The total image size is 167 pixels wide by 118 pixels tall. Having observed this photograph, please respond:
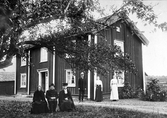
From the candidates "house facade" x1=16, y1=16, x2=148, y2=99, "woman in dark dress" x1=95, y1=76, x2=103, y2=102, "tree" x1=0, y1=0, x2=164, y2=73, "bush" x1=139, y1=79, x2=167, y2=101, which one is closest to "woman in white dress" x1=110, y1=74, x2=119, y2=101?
"house facade" x1=16, y1=16, x2=148, y2=99

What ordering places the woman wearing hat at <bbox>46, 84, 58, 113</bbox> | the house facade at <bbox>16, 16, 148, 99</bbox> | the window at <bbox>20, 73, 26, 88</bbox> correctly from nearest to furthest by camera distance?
the woman wearing hat at <bbox>46, 84, 58, 113</bbox>, the house facade at <bbox>16, 16, 148, 99</bbox>, the window at <bbox>20, 73, 26, 88</bbox>

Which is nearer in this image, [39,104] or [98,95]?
[39,104]

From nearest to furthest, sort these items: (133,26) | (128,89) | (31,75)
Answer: (133,26)
(128,89)
(31,75)

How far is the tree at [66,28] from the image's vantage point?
761 centimetres

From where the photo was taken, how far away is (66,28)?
942 centimetres

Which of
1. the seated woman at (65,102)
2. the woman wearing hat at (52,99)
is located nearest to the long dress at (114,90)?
the seated woman at (65,102)

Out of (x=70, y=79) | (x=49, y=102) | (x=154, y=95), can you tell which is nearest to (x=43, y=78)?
(x=70, y=79)

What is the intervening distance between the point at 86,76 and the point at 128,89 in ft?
12.7

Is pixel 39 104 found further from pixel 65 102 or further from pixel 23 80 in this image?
pixel 23 80

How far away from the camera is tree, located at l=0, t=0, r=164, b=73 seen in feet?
25.0

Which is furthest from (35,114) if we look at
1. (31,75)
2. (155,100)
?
(31,75)

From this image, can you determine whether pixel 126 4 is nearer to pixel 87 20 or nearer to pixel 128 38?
pixel 87 20

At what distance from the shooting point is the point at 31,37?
1029 cm

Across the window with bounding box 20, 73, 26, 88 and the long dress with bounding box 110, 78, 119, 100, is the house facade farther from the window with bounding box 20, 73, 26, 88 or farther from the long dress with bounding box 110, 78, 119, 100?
the long dress with bounding box 110, 78, 119, 100
